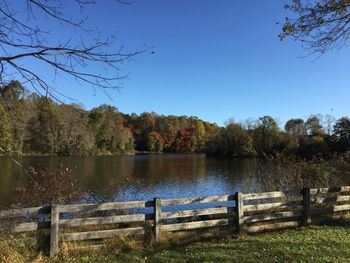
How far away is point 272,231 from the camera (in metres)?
10.5

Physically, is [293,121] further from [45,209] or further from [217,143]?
[45,209]

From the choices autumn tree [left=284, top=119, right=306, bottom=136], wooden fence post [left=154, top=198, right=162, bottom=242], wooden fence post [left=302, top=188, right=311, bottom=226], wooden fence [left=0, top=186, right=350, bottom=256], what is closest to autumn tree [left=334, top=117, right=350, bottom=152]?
wooden fence [left=0, top=186, right=350, bottom=256]

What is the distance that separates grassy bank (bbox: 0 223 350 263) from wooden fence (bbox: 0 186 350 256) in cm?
46

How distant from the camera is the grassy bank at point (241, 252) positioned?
25.6ft

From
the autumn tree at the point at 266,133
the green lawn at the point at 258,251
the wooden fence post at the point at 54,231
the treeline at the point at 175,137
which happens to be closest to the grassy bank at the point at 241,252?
the green lawn at the point at 258,251

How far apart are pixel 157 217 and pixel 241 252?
205 cm

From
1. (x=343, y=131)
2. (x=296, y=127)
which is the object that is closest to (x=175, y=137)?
(x=296, y=127)

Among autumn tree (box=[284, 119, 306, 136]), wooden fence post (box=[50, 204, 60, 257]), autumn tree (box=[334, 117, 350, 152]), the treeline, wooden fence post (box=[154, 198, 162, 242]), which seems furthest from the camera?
autumn tree (box=[284, 119, 306, 136])

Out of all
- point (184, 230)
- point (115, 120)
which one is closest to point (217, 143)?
point (115, 120)

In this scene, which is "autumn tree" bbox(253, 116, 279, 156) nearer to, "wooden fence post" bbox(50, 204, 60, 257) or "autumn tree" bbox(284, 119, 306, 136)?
"autumn tree" bbox(284, 119, 306, 136)

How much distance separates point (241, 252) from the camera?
8.34 meters

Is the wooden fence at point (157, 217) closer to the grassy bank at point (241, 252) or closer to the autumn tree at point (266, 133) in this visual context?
the grassy bank at point (241, 252)

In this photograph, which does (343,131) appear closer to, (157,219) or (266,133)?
(157,219)

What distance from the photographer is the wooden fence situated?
8203 mm
